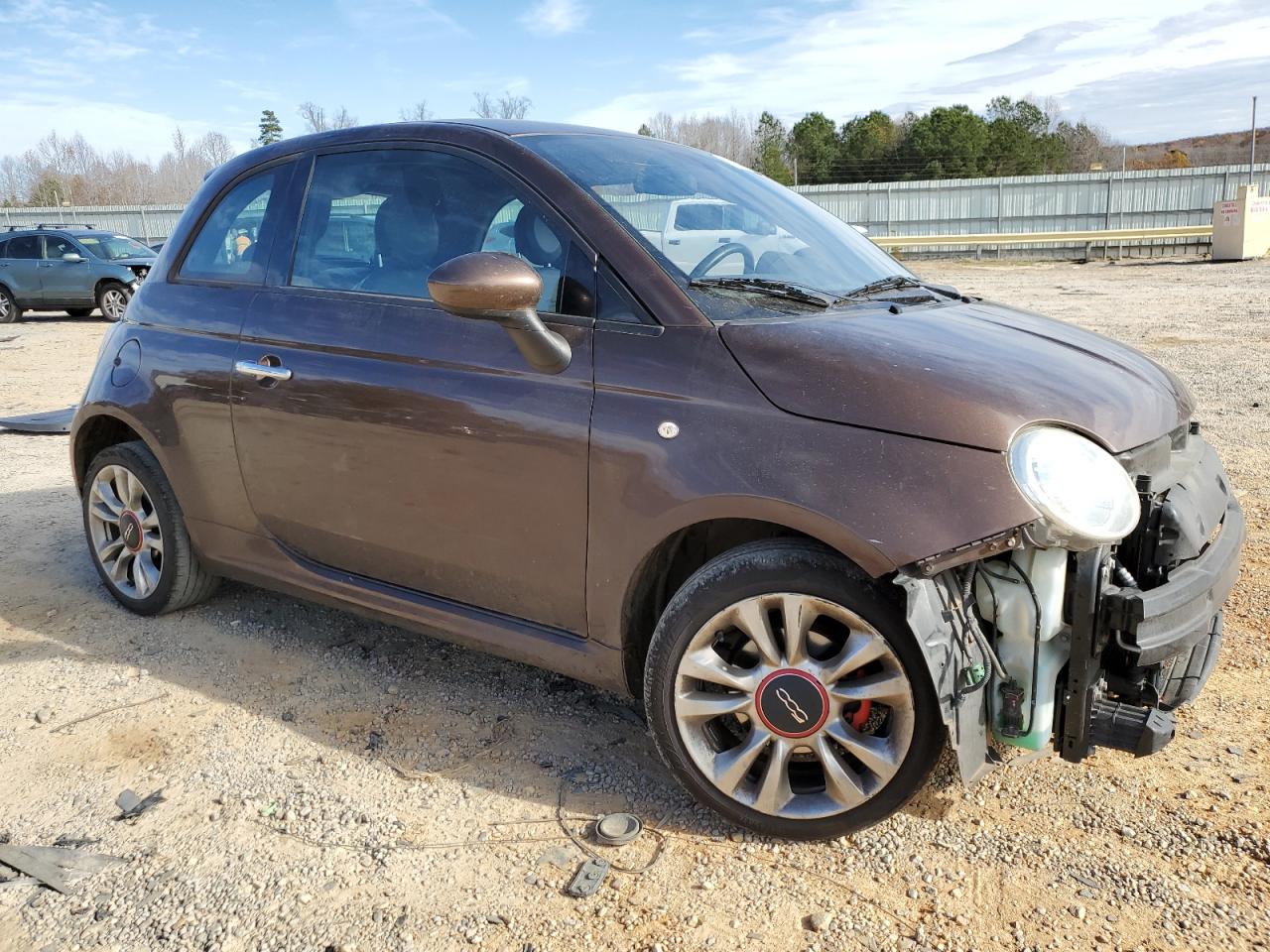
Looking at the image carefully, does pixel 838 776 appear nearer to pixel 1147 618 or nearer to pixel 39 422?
pixel 1147 618

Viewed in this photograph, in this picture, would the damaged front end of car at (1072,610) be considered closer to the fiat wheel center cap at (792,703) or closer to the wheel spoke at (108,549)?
the fiat wheel center cap at (792,703)

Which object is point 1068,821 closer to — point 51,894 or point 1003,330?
Result: point 1003,330

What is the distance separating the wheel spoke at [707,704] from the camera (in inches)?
104

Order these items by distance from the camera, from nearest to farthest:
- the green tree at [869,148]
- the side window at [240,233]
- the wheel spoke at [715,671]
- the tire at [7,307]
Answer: the wheel spoke at [715,671] < the side window at [240,233] < the tire at [7,307] < the green tree at [869,148]

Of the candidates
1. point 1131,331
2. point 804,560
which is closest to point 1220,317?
point 1131,331

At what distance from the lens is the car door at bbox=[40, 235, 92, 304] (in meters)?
18.3

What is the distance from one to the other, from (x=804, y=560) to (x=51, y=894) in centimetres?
209

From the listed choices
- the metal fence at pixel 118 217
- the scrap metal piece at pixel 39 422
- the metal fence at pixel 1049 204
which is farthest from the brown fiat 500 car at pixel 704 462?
the metal fence at pixel 118 217

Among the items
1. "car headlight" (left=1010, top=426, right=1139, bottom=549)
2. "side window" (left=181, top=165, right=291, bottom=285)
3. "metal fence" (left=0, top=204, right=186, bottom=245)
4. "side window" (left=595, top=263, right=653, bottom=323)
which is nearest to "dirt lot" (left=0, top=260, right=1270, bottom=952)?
"car headlight" (left=1010, top=426, right=1139, bottom=549)

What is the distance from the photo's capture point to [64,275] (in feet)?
60.4

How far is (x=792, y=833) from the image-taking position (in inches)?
104

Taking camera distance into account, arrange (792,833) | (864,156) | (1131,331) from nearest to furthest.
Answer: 1. (792,833)
2. (1131,331)
3. (864,156)

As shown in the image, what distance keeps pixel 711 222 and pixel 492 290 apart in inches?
37.3

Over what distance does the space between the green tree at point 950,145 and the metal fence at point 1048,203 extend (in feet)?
42.8
